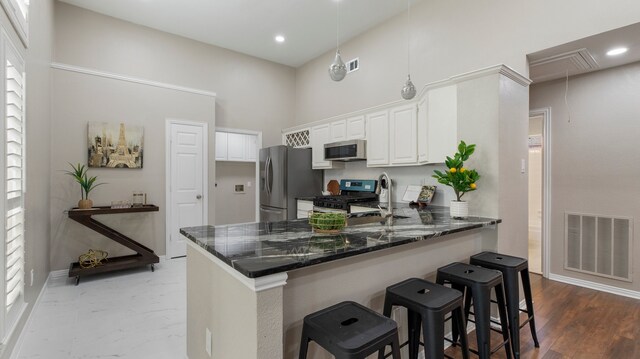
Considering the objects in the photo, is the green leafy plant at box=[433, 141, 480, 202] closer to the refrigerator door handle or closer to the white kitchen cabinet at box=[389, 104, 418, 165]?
the white kitchen cabinet at box=[389, 104, 418, 165]

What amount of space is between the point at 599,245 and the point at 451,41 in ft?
9.68

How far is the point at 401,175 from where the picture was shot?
413cm

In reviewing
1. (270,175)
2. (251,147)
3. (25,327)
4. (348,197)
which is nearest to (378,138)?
(348,197)

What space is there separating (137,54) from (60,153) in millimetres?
1799

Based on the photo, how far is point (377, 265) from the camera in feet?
5.73

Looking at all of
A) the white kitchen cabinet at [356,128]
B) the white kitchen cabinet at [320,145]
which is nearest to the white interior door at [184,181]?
the white kitchen cabinet at [320,145]

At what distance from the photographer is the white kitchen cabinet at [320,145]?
15.9 feet

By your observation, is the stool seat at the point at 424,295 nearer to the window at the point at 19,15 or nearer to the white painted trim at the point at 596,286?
the window at the point at 19,15

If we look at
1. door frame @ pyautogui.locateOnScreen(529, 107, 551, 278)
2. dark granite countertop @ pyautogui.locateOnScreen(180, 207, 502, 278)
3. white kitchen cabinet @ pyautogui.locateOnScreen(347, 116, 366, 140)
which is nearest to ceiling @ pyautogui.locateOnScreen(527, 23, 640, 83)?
door frame @ pyautogui.locateOnScreen(529, 107, 551, 278)

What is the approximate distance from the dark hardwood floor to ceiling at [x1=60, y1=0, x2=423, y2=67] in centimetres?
398

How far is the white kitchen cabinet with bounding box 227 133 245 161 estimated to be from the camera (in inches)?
219

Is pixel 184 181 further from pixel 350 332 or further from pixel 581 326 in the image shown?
pixel 581 326

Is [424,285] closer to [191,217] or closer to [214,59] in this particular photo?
[191,217]

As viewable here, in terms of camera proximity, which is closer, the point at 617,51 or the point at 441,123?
the point at 617,51
